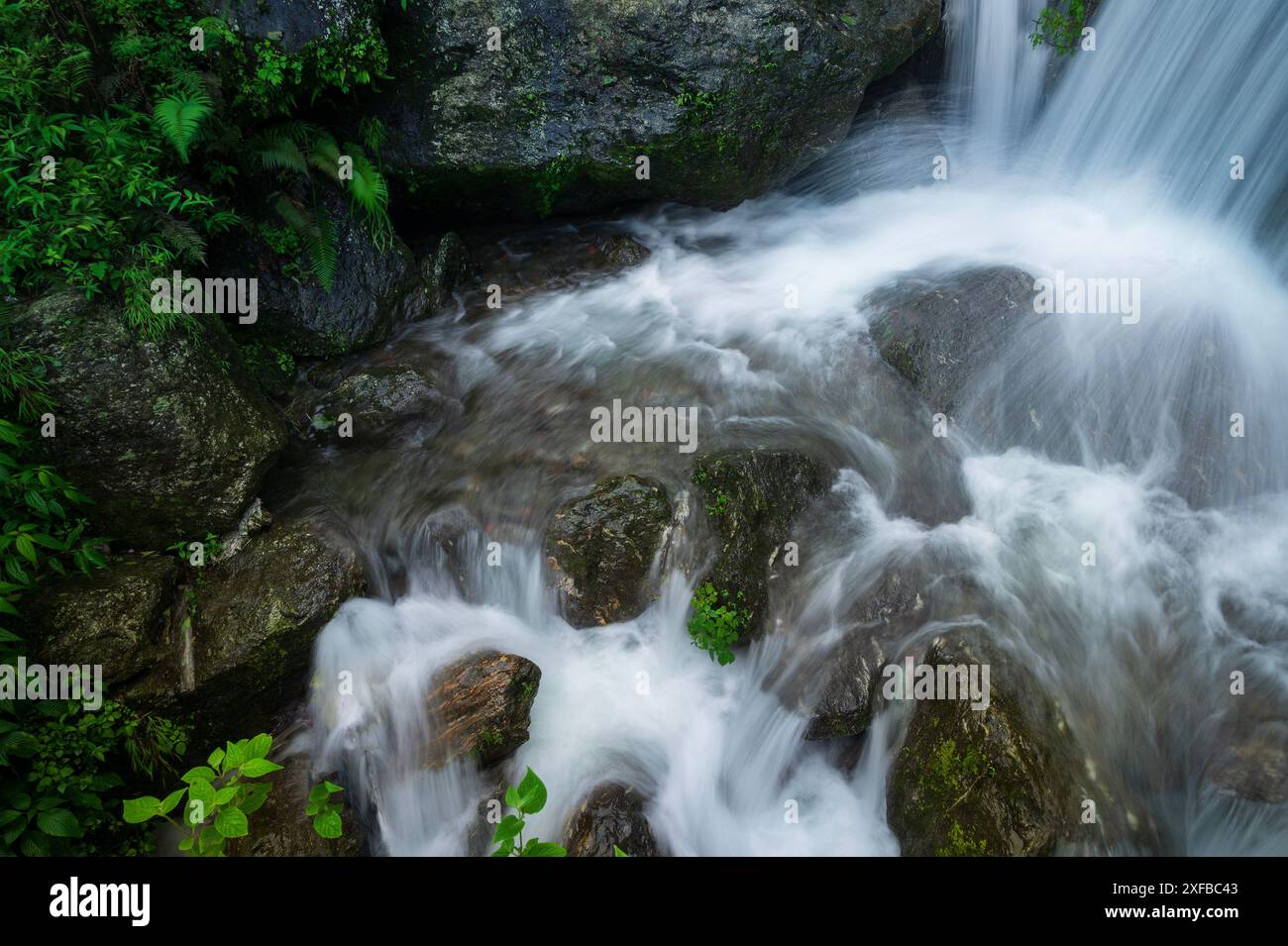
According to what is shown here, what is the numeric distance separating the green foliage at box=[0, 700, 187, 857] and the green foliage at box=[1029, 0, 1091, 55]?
1127 centimetres

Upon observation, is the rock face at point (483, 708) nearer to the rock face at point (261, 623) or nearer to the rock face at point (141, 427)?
the rock face at point (261, 623)

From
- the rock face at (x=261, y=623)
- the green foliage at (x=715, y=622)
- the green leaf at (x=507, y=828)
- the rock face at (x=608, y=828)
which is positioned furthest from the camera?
the green foliage at (x=715, y=622)

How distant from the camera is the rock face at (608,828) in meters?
4.96

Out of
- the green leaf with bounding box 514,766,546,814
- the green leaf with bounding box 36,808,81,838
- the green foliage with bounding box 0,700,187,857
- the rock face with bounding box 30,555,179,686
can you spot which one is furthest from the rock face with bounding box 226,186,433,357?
the green leaf with bounding box 514,766,546,814

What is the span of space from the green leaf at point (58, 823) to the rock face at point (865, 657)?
4.54 metres

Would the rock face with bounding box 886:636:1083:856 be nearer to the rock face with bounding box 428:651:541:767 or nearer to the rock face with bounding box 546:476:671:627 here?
the rock face with bounding box 546:476:671:627

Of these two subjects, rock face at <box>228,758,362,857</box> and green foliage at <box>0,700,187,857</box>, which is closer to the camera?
green foliage at <box>0,700,187,857</box>

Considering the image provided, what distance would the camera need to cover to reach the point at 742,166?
8.47 meters

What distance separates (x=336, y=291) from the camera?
7664 mm

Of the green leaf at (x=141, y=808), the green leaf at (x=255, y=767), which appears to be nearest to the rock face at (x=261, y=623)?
the green leaf at (x=141, y=808)

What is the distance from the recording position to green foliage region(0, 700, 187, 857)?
4445 mm

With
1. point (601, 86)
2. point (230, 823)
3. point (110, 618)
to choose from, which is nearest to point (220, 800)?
point (230, 823)
